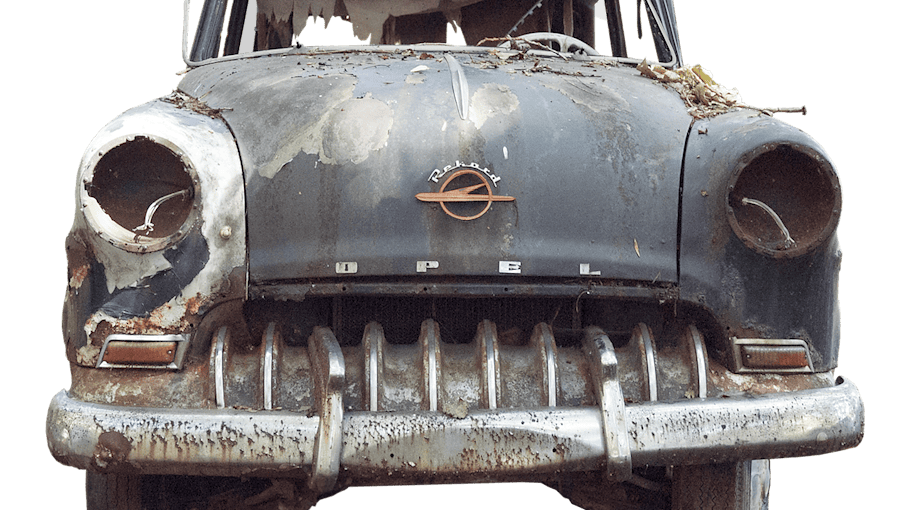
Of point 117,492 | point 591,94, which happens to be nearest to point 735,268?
point 591,94

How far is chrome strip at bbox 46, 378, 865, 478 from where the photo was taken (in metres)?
3.32

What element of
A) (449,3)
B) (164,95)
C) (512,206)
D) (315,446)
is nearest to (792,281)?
(512,206)

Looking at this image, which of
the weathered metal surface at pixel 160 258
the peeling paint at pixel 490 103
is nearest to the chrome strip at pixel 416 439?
the weathered metal surface at pixel 160 258

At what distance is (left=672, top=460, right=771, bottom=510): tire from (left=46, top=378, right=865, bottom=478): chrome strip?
1.65ft

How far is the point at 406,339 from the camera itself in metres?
3.91

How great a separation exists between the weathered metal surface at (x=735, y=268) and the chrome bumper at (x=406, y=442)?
0.38 metres

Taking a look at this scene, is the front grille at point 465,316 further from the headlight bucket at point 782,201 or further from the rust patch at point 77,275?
the rust patch at point 77,275

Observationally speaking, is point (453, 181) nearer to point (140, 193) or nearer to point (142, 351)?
point (140, 193)

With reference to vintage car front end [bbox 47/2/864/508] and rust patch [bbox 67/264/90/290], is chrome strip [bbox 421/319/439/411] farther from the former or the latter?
rust patch [bbox 67/264/90/290]

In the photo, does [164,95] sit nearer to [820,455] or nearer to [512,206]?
[512,206]

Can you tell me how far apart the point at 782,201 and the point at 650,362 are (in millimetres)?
652

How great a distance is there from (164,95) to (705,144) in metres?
1.93

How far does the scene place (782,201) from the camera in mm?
3629

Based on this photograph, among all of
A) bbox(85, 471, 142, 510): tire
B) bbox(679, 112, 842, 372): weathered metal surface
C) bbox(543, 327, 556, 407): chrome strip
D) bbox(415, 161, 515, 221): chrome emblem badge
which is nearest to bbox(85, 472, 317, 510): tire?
bbox(85, 471, 142, 510): tire
